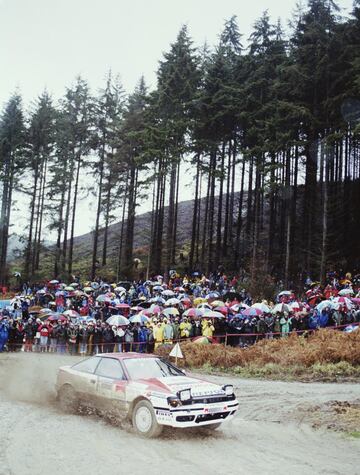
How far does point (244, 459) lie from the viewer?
25.0ft

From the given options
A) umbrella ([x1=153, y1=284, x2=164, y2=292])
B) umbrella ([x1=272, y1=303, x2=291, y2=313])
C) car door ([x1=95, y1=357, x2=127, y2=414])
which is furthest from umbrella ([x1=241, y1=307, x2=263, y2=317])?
car door ([x1=95, y1=357, x2=127, y2=414])

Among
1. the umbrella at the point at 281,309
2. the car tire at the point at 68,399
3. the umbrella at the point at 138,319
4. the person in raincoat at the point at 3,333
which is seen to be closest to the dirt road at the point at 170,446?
the car tire at the point at 68,399

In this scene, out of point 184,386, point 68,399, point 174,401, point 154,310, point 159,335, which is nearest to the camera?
point 174,401

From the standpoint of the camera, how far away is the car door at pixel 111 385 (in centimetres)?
968

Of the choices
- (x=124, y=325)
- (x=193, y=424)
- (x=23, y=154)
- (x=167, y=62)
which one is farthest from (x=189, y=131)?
(x=193, y=424)

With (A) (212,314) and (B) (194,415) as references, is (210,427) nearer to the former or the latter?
(B) (194,415)

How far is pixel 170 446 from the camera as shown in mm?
8281

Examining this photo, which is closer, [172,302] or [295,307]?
[295,307]

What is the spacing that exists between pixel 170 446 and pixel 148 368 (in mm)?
2188

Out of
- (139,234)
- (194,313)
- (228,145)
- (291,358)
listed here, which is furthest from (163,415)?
(139,234)

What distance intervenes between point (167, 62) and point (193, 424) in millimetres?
39936

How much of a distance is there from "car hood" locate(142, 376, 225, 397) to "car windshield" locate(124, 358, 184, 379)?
35 centimetres

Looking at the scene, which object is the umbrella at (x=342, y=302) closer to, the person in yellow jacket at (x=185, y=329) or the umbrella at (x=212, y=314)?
the umbrella at (x=212, y=314)

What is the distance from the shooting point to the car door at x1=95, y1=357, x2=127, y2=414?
9679 millimetres
